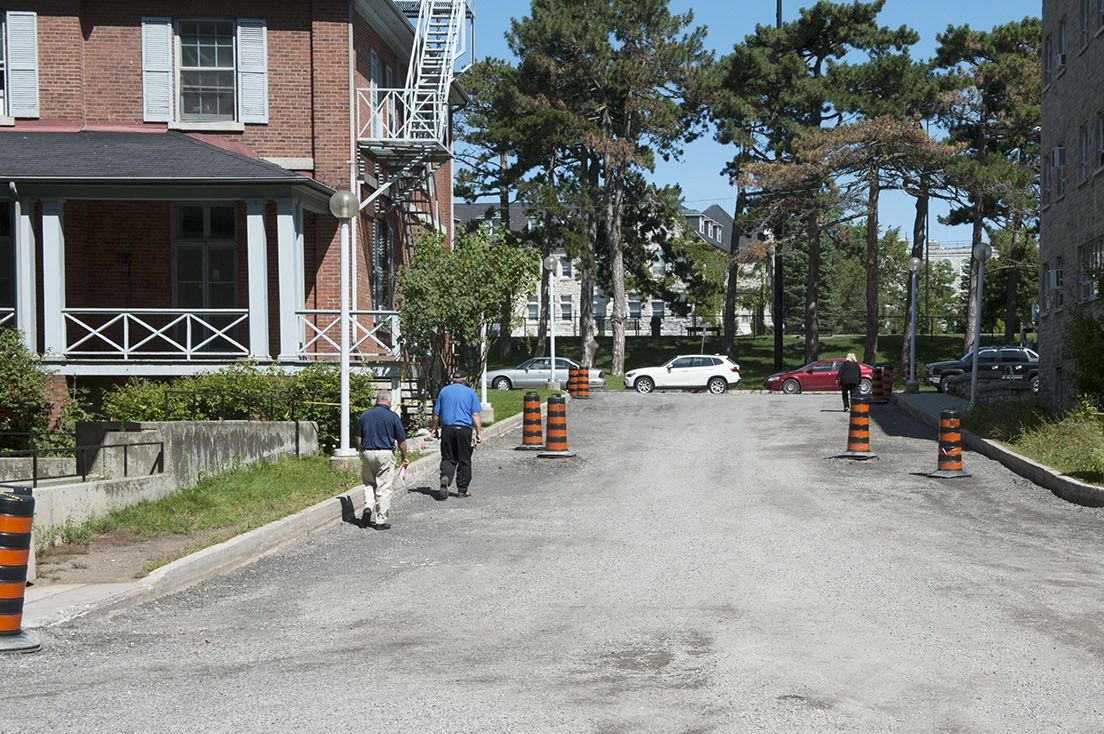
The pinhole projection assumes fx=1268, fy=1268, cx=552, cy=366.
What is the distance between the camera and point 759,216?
50.5 m

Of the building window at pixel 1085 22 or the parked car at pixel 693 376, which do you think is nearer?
the building window at pixel 1085 22

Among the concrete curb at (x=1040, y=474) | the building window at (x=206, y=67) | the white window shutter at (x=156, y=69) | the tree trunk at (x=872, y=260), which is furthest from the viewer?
the tree trunk at (x=872, y=260)

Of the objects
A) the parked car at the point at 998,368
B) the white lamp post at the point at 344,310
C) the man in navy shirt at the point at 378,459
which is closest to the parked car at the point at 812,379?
the parked car at the point at 998,368

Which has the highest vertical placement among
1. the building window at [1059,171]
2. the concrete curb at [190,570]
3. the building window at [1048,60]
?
the building window at [1048,60]

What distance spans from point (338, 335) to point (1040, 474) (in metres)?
13.0

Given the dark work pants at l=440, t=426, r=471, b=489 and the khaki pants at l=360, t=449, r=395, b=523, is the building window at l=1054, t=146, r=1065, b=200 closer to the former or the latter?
the dark work pants at l=440, t=426, r=471, b=489

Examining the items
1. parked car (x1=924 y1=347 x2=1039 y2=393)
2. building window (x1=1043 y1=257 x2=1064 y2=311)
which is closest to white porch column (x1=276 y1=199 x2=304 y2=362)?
building window (x1=1043 y1=257 x2=1064 y2=311)

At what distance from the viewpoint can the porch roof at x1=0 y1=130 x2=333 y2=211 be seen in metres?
21.4

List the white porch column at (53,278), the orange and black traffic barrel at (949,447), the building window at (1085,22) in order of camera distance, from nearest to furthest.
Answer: the orange and black traffic barrel at (949,447)
the white porch column at (53,278)
the building window at (1085,22)

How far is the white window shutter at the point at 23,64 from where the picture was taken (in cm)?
2456

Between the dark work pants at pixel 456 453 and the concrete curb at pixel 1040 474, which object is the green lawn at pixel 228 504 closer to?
the dark work pants at pixel 456 453

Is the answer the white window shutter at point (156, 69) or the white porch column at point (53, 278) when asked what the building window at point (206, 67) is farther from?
the white porch column at point (53, 278)

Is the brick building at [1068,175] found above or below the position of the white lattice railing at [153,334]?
above

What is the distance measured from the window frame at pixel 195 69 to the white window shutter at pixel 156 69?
14cm
